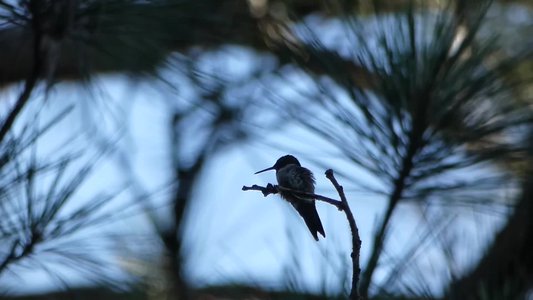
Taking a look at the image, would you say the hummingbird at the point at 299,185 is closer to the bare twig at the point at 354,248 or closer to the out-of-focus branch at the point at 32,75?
the bare twig at the point at 354,248

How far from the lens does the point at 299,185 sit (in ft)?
5.22

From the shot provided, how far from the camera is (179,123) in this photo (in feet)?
8.40

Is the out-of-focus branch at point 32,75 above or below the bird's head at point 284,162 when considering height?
above

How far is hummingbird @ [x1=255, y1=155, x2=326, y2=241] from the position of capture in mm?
1503

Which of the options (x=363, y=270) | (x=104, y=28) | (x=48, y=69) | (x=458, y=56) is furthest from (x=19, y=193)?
(x=458, y=56)

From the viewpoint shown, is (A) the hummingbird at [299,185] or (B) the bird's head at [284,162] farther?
(B) the bird's head at [284,162]

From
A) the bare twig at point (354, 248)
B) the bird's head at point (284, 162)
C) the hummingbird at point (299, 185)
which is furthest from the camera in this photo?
the bird's head at point (284, 162)

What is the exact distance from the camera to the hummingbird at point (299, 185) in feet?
4.93

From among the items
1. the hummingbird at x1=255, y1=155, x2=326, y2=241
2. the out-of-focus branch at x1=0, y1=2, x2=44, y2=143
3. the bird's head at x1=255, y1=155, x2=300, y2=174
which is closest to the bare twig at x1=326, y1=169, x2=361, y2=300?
the hummingbird at x1=255, y1=155, x2=326, y2=241

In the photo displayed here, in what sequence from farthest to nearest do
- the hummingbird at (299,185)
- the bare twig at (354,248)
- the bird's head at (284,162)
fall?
the bird's head at (284,162)
the hummingbird at (299,185)
the bare twig at (354,248)

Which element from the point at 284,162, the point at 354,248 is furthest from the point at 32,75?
the point at 354,248

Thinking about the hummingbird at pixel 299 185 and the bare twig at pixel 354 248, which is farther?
the hummingbird at pixel 299 185

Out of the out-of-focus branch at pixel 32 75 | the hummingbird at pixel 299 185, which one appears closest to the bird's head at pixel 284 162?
the hummingbird at pixel 299 185

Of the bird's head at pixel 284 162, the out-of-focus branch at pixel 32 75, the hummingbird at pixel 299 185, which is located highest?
the out-of-focus branch at pixel 32 75
